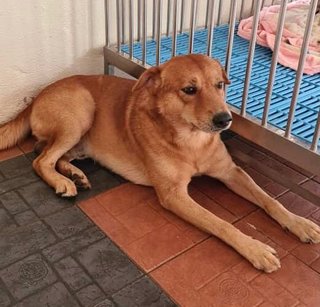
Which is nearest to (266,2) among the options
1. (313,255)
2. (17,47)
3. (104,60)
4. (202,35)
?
(202,35)

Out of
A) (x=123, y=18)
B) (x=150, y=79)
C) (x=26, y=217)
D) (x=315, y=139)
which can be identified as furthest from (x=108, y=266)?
(x=123, y=18)

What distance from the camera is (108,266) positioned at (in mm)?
1773

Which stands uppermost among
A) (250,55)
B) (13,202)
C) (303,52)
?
(303,52)

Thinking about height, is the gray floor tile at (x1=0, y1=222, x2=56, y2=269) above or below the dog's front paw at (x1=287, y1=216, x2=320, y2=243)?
below

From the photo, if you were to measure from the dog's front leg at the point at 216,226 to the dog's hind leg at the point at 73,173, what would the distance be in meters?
0.38

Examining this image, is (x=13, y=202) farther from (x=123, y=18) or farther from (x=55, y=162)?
(x=123, y=18)

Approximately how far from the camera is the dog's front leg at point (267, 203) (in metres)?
Result: 1.90

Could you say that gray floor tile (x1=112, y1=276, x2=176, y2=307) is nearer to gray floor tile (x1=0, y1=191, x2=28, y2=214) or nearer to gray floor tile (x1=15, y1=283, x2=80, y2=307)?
gray floor tile (x1=15, y1=283, x2=80, y2=307)

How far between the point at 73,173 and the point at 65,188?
134 millimetres

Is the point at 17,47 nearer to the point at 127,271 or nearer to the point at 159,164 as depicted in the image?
the point at 159,164

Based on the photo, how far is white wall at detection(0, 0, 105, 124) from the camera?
2.45m

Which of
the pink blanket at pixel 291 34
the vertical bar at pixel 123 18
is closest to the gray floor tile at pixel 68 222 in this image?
the vertical bar at pixel 123 18

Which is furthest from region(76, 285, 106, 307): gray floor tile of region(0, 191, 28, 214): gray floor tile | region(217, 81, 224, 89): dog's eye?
region(217, 81, 224, 89): dog's eye

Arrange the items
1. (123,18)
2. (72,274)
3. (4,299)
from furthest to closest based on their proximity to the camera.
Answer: (123,18) < (72,274) < (4,299)
